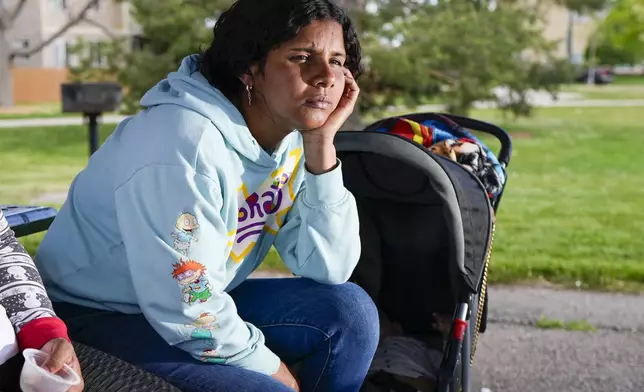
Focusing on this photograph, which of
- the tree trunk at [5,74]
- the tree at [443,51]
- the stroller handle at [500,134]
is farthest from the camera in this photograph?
the tree trunk at [5,74]

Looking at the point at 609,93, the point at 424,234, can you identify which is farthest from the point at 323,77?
the point at 609,93

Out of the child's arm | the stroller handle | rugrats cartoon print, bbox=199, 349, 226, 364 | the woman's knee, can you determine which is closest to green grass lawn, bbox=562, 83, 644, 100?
the stroller handle

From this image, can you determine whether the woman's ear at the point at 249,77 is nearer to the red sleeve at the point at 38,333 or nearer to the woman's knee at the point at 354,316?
the woman's knee at the point at 354,316

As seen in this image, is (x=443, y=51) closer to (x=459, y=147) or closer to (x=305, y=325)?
(x=459, y=147)

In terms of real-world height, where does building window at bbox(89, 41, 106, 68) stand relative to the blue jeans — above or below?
above

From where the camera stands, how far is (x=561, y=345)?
392 cm

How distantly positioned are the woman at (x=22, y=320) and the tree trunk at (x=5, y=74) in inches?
878

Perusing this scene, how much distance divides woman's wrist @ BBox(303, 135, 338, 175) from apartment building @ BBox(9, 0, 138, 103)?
2615cm

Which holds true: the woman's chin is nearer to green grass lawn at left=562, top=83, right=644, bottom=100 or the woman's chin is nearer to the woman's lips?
the woman's lips

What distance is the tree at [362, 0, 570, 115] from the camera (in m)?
11.6

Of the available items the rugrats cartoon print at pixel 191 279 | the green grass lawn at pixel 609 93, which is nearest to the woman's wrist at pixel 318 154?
the rugrats cartoon print at pixel 191 279

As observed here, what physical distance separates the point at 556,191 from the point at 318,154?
693cm

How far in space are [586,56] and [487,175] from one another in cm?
5149

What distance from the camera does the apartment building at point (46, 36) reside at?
27.7 m
